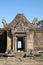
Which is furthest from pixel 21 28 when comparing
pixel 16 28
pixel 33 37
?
pixel 33 37

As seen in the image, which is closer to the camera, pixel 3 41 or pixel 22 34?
pixel 22 34

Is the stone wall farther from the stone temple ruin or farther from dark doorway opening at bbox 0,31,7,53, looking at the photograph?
dark doorway opening at bbox 0,31,7,53

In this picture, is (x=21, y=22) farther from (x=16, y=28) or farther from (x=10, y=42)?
(x=10, y=42)

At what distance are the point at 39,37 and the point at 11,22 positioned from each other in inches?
163

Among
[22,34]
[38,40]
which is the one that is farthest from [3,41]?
[38,40]

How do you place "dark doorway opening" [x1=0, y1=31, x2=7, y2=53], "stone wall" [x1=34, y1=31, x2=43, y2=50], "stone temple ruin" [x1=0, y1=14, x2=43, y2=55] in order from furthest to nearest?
"dark doorway opening" [x1=0, y1=31, x2=7, y2=53] → "stone wall" [x1=34, y1=31, x2=43, y2=50] → "stone temple ruin" [x1=0, y1=14, x2=43, y2=55]

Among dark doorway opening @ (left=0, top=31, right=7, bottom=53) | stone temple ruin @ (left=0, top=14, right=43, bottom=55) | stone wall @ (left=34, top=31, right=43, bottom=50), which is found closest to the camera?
stone temple ruin @ (left=0, top=14, right=43, bottom=55)

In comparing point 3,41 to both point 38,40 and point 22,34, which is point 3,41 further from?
point 38,40

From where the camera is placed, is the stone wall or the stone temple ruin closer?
the stone temple ruin

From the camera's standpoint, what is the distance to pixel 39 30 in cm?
2492

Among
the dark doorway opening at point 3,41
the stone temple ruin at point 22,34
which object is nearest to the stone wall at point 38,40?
the stone temple ruin at point 22,34

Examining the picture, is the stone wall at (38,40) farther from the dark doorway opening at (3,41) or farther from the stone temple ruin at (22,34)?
the dark doorway opening at (3,41)

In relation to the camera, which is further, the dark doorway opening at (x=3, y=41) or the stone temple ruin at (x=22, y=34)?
the dark doorway opening at (x=3, y=41)

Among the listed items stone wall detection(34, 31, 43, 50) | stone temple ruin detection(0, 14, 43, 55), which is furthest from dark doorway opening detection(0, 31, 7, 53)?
stone wall detection(34, 31, 43, 50)
